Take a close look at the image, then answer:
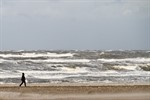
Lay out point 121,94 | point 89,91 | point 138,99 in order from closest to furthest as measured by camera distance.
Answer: point 138,99 < point 121,94 < point 89,91

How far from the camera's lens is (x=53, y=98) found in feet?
66.8

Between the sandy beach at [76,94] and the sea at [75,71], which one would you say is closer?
the sandy beach at [76,94]

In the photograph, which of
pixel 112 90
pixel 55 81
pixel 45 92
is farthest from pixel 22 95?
pixel 55 81

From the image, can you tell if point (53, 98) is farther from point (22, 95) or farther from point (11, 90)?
point (11, 90)

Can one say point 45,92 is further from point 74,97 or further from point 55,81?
point 55,81

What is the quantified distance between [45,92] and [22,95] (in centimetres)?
144

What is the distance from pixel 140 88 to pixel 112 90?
1.92m

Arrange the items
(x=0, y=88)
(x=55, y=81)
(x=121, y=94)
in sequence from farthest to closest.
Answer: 1. (x=55, y=81)
2. (x=0, y=88)
3. (x=121, y=94)

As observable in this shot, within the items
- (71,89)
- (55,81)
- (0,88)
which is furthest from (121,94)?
(55,81)

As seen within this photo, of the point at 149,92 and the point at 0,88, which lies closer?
the point at 149,92

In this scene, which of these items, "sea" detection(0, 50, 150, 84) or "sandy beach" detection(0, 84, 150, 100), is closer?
"sandy beach" detection(0, 84, 150, 100)

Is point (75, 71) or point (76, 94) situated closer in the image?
point (76, 94)

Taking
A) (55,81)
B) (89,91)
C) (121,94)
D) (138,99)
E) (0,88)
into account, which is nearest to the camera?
(138,99)

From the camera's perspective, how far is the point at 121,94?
21.1m
